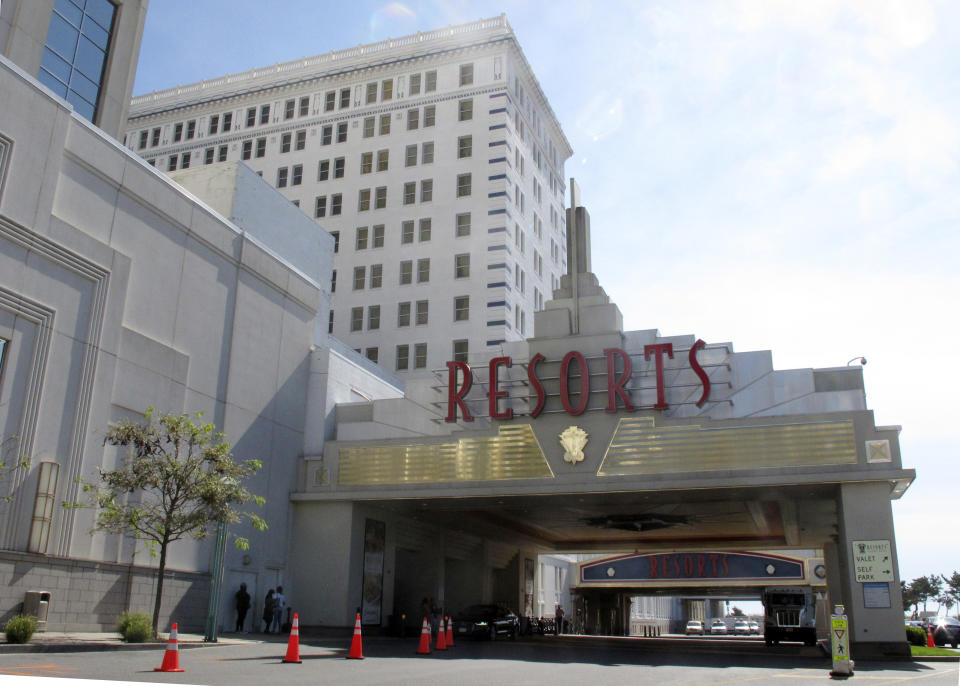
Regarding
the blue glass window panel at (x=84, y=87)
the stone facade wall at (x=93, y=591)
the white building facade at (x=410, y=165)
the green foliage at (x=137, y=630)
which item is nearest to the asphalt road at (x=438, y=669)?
the green foliage at (x=137, y=630)

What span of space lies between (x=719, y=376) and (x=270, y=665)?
1981 cm

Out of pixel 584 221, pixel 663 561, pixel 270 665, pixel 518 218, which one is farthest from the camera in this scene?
pixel 663 561

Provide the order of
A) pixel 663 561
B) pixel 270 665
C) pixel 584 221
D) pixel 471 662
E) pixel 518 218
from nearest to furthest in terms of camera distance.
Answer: pixel 270 665
pixel 471 662
pixel 584 221
pixel 518 218
pixel 663 561

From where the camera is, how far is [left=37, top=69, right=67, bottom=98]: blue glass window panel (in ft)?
102

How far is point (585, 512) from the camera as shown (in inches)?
1591

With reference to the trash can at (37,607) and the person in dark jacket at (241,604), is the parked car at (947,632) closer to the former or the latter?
the person in dark jacket at (241,604)

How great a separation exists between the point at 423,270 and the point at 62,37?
98.5 feet

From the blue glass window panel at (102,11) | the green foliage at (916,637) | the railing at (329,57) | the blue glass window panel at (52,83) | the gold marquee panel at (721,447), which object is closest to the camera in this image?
the gold marquee panel at (721,447)

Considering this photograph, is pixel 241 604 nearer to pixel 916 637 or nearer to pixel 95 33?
pixel 95 33

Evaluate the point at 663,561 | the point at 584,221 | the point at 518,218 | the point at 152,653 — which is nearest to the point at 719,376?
the point at 584,221

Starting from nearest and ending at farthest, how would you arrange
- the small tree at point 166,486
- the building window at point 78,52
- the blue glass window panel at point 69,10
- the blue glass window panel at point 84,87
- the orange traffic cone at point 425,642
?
the small tree at point 166,486
the orange traffic cone at point 425,642
the building window at point 78,52
the blue glass window panel at point 69,10
the blue glass window panel at point 84,87

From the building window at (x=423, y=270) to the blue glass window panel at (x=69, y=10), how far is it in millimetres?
29062

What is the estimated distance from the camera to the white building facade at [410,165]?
57.5 metres

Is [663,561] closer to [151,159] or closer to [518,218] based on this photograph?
[518,218]
